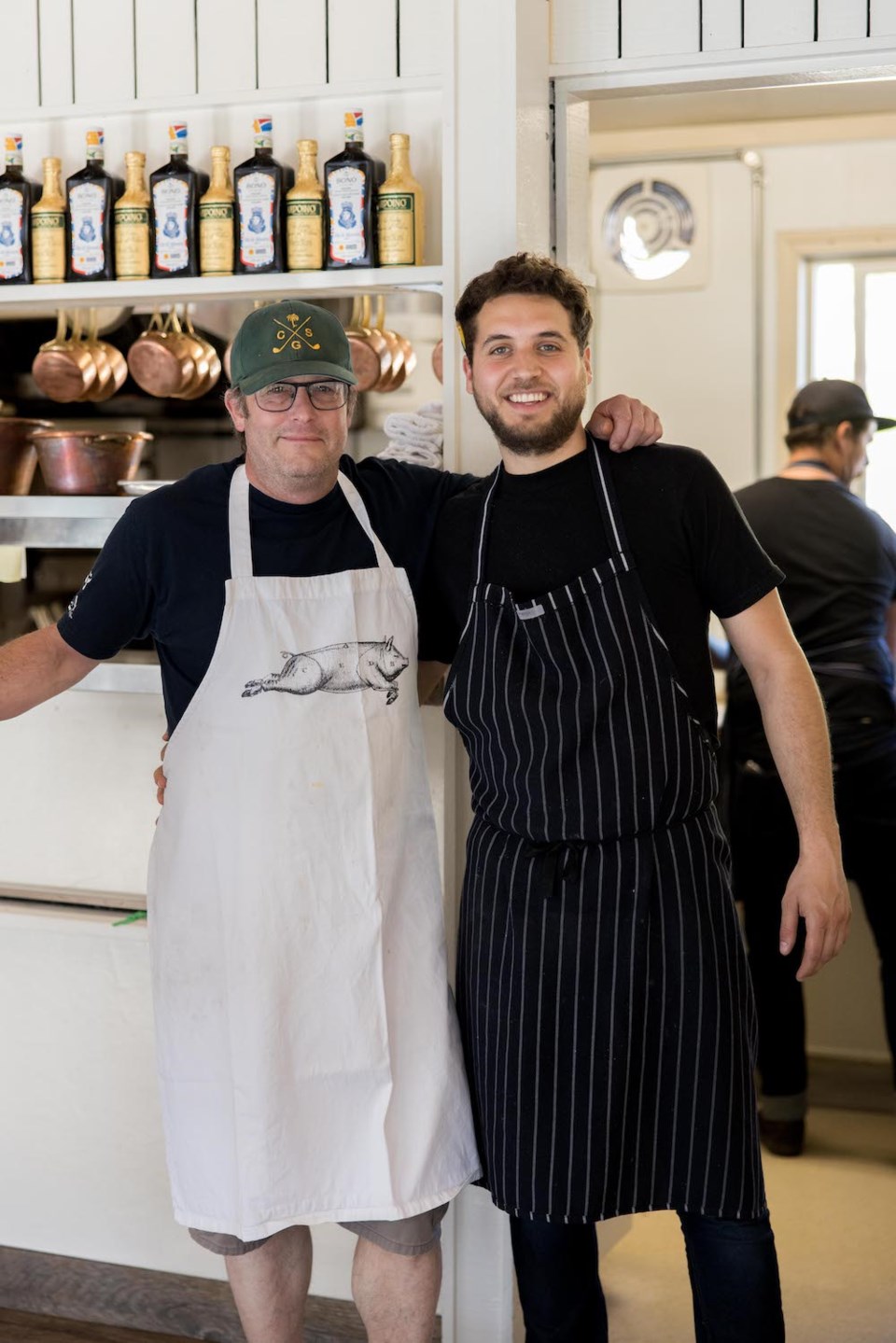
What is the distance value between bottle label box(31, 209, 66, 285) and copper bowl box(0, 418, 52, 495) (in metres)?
0.26

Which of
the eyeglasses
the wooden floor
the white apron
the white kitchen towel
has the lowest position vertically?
the wooden floor

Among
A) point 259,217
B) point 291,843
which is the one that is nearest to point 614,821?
point 291,843

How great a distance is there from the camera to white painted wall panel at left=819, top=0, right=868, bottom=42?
226 centimetres

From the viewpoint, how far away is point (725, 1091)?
6.03ft

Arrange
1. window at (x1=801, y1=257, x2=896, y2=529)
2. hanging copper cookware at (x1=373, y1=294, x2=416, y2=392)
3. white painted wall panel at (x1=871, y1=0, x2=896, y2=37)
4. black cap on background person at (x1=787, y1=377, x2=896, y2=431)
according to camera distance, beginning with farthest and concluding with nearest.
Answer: window at (x1=801, y1=257, x2=896, y2=529) < black cap on background person at (x1=787, y1=377, x2=896, y2=431) < hanging copper cookware at (x1=373, y1=294, x2=416, y2=392) < white painted wall panel at (x1=871, y1=0, x2=896, y2=37)

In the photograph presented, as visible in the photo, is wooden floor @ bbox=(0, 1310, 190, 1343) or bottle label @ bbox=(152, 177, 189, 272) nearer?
bottle label @ bbox=(152, 177, 189, 272)

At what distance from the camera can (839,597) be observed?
321 cm

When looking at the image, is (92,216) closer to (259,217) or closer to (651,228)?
(259,217)

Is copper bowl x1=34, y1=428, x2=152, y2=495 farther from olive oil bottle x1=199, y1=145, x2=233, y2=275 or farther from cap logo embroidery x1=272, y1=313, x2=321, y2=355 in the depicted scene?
cap logo embroidery x1=272, y1=313, x2=321, y2=355

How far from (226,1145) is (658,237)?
353 cm

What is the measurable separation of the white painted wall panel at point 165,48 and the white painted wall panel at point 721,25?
2.81 feet

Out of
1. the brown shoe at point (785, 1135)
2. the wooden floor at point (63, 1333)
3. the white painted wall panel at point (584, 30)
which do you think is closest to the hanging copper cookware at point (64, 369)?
the white painted wall panel at point (584, 30)

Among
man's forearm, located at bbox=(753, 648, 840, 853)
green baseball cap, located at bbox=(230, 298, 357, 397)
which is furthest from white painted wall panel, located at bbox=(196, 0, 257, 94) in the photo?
man's forearm, located at bbox=(753, 648, 840, 853)

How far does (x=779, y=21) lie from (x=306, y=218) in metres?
0.80
